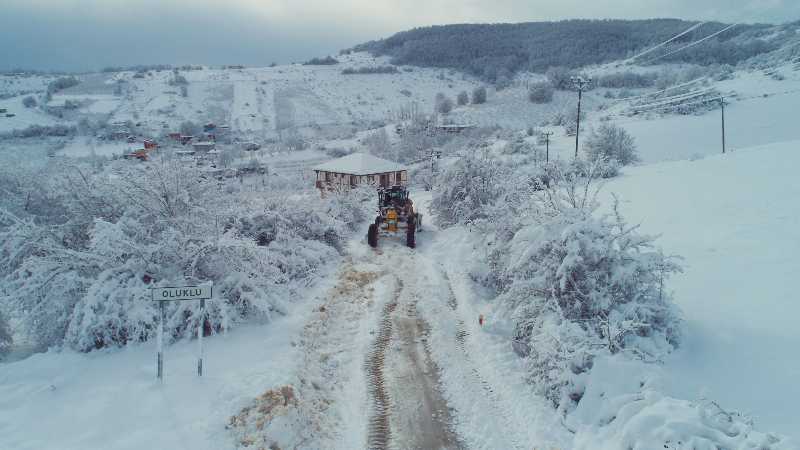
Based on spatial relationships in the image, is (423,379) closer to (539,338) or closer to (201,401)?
(539,338)

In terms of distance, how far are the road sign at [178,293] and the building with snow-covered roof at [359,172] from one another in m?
26.1

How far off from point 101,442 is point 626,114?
181 ft

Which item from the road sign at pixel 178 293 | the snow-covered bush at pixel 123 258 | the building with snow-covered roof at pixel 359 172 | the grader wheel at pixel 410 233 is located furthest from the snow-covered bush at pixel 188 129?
the road sign at pixel 178 293

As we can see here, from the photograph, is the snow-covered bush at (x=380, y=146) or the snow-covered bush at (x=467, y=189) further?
the snow-covered bush at (x=380, y=146)

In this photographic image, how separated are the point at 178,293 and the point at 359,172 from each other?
2698 centimetres

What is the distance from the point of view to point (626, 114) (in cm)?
5066

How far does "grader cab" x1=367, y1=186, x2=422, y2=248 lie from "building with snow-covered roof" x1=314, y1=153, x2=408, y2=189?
12070 millimetres

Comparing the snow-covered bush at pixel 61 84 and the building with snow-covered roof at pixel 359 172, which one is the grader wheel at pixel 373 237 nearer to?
the building with snow-covered roof at pixel 359 172

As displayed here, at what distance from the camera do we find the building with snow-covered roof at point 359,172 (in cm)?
3497

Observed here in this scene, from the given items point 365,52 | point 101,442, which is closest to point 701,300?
point 101,442

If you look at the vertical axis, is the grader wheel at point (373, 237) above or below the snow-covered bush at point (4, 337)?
above

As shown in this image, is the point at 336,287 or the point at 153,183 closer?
the point at 153,183

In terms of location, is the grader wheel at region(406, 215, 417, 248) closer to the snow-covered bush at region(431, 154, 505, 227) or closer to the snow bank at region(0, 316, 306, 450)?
the snow-covered bush at region(431, 154, 505, 227)

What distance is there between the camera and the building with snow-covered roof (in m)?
35.0
